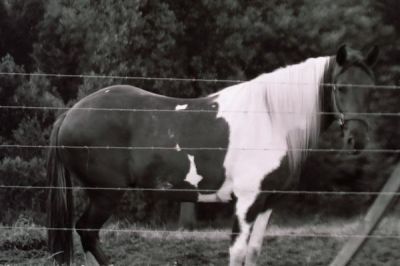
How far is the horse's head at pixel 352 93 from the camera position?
4.46m

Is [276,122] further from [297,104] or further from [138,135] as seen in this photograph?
[138,135]

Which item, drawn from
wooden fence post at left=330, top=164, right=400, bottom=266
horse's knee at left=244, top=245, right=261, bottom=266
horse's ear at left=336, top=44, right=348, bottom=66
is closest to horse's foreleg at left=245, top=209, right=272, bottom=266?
horse's knee at left=244, top=245, right=261, bottom=266

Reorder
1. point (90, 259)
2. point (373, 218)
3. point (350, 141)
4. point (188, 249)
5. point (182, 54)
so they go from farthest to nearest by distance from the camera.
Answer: point (182, 54), point (188, 249), point (90, 259), point (373, 218), point (350, 141)

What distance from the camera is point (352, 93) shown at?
4.48 metres

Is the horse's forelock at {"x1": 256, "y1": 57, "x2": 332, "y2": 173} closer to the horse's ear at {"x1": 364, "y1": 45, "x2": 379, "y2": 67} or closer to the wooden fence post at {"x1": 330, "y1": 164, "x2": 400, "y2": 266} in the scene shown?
A: the horse's ear at {"x1": 364, "y1": 45, "x2": 379, "y2": 67}

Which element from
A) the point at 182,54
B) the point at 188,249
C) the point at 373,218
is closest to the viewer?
the point at 373,218

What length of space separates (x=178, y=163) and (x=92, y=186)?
77 centimetres

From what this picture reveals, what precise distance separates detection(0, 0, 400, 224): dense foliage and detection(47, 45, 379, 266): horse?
2444 millimetres

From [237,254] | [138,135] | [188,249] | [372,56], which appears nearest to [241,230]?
[237,254]

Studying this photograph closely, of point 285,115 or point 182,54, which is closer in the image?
point 285,115

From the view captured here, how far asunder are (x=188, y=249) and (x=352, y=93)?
2.68m

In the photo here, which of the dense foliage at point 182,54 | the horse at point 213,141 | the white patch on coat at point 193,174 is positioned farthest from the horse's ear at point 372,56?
the dense foliage at point 182,54

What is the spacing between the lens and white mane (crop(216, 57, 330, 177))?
4688mm

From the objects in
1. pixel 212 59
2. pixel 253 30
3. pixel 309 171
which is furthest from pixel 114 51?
pixel 309 171
